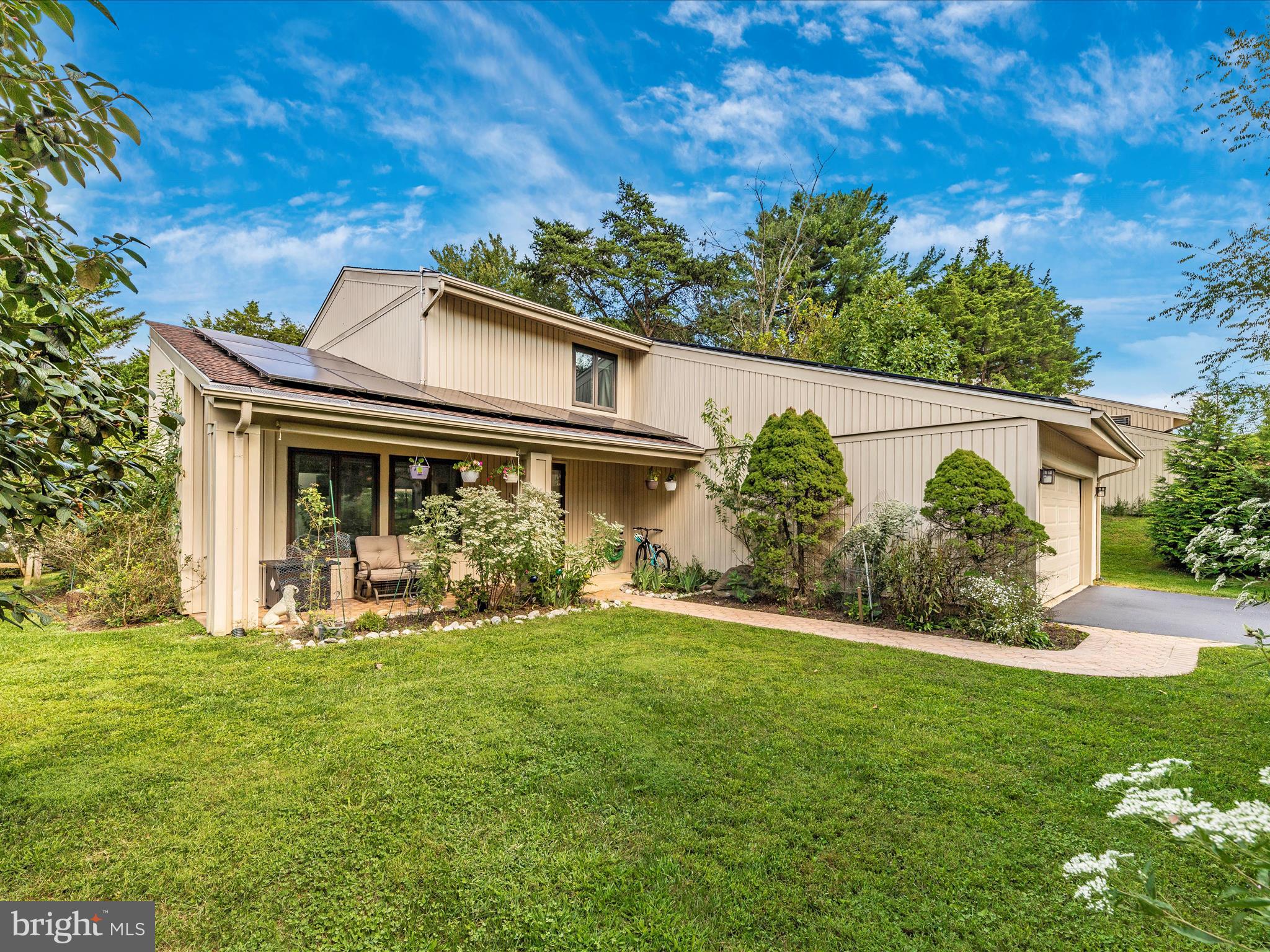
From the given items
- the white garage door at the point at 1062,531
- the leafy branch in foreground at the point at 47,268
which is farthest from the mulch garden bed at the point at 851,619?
the leafy branch in foreground at the point at 47,268

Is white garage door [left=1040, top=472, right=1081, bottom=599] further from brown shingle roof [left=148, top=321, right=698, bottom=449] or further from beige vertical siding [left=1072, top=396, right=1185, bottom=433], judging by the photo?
beige vertical siding [left=1072, top=396, right=1185, bottom=433]

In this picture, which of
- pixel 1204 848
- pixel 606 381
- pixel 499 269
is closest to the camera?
pixel 1204 848

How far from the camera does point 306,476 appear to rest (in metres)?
8.33

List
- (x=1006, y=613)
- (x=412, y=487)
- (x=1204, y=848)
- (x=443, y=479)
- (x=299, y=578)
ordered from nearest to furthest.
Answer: (x=1204, y=848) < (x=1006, y=613) < (x=299, y=578) < (x=412, y=487) < (x=443, y=479)

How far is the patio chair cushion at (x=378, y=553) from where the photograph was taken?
834cm

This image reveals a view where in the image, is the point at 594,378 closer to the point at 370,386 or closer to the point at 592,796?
the point at 370,386

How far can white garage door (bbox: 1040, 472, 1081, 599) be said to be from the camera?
8.28 metres

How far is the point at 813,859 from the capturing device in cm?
248

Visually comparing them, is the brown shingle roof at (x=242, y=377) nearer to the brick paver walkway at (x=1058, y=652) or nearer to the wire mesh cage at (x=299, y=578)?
the wire mesh cage at (x=299, y=578)

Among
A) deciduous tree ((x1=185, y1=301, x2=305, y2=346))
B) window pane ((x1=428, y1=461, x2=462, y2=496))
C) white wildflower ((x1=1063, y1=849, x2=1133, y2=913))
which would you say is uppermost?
deciduous tree ((x1=185, y1=301, x2=305, y2=346))

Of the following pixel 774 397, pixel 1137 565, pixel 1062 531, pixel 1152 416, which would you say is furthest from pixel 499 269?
pixel 1152 416

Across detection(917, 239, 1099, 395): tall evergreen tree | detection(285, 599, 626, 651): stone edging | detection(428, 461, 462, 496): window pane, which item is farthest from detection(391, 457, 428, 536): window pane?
detection(917, 239, 1099, 395): tall evergreen tree

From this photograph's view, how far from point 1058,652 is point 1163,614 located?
3.70 metres

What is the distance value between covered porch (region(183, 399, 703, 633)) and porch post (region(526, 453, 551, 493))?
21 millimetres
